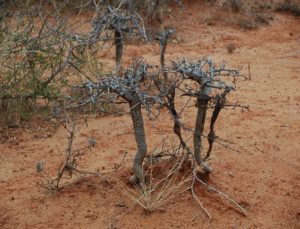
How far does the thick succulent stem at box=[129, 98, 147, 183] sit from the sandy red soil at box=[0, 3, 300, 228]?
0.70 ft

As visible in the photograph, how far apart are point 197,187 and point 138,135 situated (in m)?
0.59

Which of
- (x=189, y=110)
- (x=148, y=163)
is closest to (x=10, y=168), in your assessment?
(x=148, y=163)

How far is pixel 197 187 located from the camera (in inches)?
155

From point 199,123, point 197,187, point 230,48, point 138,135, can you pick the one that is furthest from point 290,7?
point 138,135

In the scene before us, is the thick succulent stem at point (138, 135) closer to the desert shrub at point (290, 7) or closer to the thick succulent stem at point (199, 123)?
the thick succulent stem at point (199, 123)

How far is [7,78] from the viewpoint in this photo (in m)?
5.36

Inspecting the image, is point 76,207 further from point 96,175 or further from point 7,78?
point 7,78

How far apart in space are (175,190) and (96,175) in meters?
0.73

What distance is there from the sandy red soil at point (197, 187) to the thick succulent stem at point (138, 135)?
213 mm

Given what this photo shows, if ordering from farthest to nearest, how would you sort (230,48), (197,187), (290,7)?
(290,7), (230,48), (197,187)

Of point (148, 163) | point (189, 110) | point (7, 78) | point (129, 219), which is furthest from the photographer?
point (189, 110)

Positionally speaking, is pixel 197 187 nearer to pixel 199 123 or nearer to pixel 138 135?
pixel 199 123

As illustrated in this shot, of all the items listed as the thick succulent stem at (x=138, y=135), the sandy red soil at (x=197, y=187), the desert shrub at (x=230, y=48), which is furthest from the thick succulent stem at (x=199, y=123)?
the desert shrub at (x=230, y=48)

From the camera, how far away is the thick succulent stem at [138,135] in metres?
3.74
